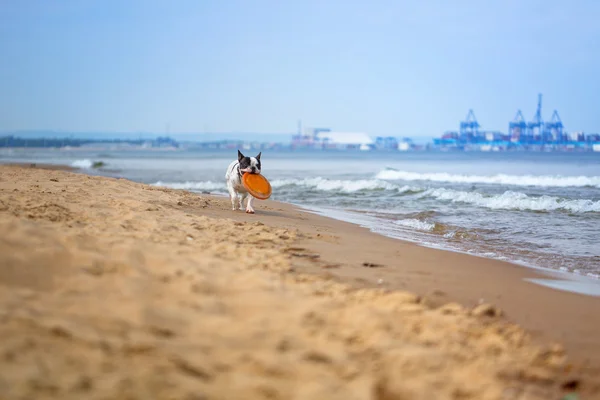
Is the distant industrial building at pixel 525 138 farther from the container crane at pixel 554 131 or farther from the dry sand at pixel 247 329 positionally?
the dry sand at pixel 247 329

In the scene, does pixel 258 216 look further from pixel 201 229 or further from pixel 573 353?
pixel 573 353

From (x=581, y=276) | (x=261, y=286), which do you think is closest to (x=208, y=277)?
(x=261, y=286)

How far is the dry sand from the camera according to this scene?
2711 mm

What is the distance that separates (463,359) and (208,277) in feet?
5.70

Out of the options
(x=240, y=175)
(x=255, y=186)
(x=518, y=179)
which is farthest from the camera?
(x=518, y=179)

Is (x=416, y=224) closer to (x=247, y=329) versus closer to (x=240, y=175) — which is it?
(x=240, y=175)

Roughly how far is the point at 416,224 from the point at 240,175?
11.6ft

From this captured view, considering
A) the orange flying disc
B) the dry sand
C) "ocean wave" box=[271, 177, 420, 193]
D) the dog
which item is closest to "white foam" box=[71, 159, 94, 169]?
"ocean wave" box=[271, 177, 420, 193]

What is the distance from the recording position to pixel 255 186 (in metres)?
10.2

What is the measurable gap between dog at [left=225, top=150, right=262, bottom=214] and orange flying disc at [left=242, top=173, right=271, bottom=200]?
0.09 m

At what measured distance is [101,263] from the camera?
4082 millimetres

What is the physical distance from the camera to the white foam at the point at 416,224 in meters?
10.8

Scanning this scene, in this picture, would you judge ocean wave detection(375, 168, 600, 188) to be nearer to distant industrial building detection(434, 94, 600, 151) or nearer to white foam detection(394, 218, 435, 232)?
white foam detection(394, 218, 435, 232)

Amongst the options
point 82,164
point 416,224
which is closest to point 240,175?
point 416,224
